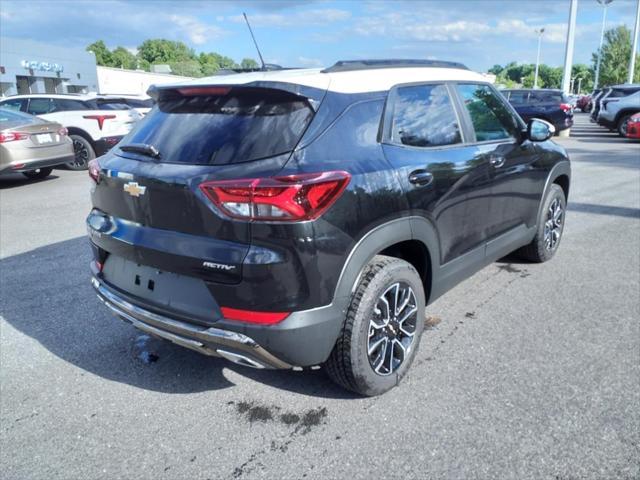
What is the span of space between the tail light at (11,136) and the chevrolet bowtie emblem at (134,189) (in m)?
7.28

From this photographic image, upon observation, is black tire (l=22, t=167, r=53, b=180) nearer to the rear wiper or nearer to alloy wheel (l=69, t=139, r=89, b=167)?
alloy wheel (l=69, t=139, r=89, b=167)

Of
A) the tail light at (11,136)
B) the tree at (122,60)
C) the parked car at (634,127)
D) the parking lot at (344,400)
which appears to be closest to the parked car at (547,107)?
the parked car at (634,127)

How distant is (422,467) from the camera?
8.18 ft

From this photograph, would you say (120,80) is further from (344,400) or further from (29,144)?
(344,400)

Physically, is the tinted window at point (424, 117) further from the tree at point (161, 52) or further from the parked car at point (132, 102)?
the tree at point (161, 52)

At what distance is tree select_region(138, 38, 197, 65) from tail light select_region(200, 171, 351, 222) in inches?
5237

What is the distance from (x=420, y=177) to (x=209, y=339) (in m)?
1.47

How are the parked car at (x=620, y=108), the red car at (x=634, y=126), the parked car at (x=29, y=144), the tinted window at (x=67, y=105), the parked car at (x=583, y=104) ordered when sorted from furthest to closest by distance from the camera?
the parked car at (x=583, y=104)
the parked car at (x=620, y=108)
the red car at (x=634, y=126)
the tinted window at (x=67, y=105)
the parked car at (x=29, y=144)

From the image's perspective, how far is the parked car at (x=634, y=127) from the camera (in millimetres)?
16828

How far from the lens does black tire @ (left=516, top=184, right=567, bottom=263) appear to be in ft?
16.2

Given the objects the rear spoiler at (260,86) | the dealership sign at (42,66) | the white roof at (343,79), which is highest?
the dealership sign at (42,66)

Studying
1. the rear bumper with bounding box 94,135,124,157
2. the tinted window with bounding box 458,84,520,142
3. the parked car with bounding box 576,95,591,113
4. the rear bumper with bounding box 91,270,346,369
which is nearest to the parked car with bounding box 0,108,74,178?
the rear bumper with bounding box 94,135,124,157

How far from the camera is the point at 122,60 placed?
4594 inches

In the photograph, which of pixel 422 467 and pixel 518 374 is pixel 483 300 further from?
pixel 422 467
